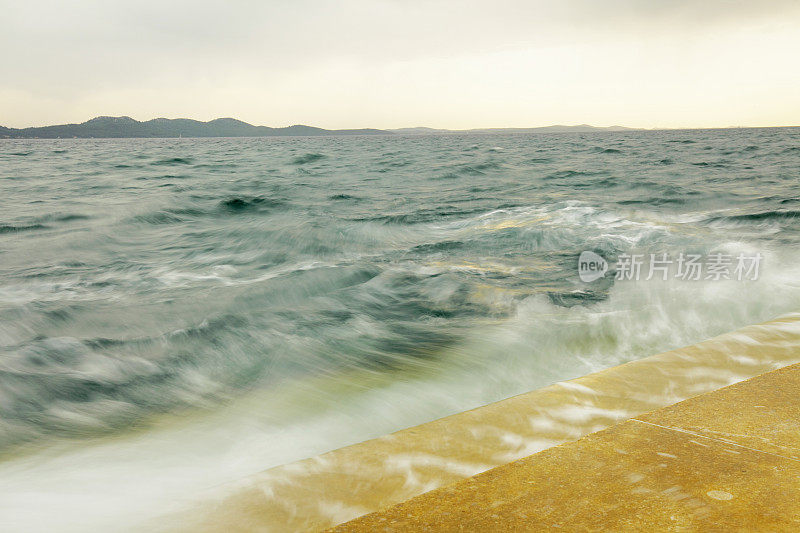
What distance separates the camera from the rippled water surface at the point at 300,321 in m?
2.68

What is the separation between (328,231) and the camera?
885cm

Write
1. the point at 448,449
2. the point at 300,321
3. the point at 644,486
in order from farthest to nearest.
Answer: the point at 300,321
the point at 448,449
the point at 644,486

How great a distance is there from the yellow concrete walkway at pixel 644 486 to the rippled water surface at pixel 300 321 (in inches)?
41.9

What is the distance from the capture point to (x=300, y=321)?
467cm

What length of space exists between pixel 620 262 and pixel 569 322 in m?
2.41

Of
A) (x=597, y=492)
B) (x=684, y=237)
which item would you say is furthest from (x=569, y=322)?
(x=684, y=237)

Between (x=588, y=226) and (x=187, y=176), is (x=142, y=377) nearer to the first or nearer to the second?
(x=588, y=226)

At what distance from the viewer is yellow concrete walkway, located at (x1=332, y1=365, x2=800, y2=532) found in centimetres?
129

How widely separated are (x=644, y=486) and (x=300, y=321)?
3559 millimetres

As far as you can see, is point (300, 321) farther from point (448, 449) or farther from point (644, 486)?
point (644, 486)

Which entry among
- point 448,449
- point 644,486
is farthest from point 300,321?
point 644,486

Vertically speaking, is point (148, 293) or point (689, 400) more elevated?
point (689, 400)

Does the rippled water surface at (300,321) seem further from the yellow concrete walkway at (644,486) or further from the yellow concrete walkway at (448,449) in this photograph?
the yellow concrete walkway at (644,486)

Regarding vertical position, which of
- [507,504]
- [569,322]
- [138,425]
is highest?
[507,504]
